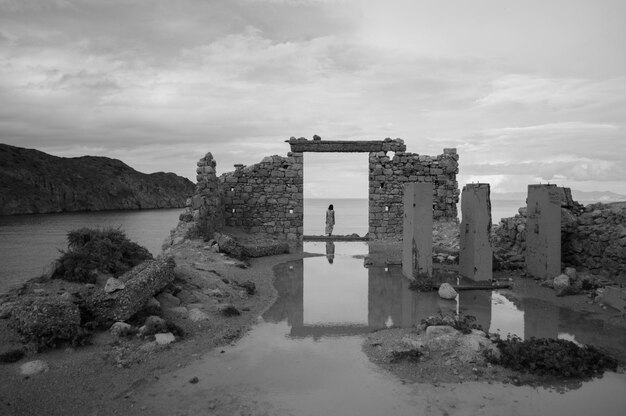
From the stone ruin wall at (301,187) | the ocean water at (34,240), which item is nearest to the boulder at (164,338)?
the ocean water at (34,240)

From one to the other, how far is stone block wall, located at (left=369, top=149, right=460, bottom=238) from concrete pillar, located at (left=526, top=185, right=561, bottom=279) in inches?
281

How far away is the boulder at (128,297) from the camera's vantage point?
6.71m

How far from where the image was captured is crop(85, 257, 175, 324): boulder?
6.71 metres

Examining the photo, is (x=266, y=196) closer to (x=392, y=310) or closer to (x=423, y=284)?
(x=423, y=284)

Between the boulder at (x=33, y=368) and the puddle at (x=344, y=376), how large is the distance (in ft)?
4.48

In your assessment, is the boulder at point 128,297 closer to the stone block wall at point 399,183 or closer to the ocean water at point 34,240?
the ocean water at point 34,240

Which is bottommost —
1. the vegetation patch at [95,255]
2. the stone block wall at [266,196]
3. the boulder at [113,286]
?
the boulder at [113,286]

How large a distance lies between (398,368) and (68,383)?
12.7 ft

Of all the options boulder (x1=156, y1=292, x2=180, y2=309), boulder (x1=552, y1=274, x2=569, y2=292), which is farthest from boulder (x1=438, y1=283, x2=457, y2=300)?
boulder (x1=156, y1=292, x2=180, y2=309)

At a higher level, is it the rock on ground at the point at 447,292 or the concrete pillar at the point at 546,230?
the concrete pillar at the point at 546,230

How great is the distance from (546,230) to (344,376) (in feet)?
25.8

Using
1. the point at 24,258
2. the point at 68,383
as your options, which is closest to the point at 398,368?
the point at 68,383

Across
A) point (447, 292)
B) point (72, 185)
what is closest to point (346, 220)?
point (72, 185)

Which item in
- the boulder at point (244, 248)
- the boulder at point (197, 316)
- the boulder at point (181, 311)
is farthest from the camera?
the boulder at point (244, 248)
